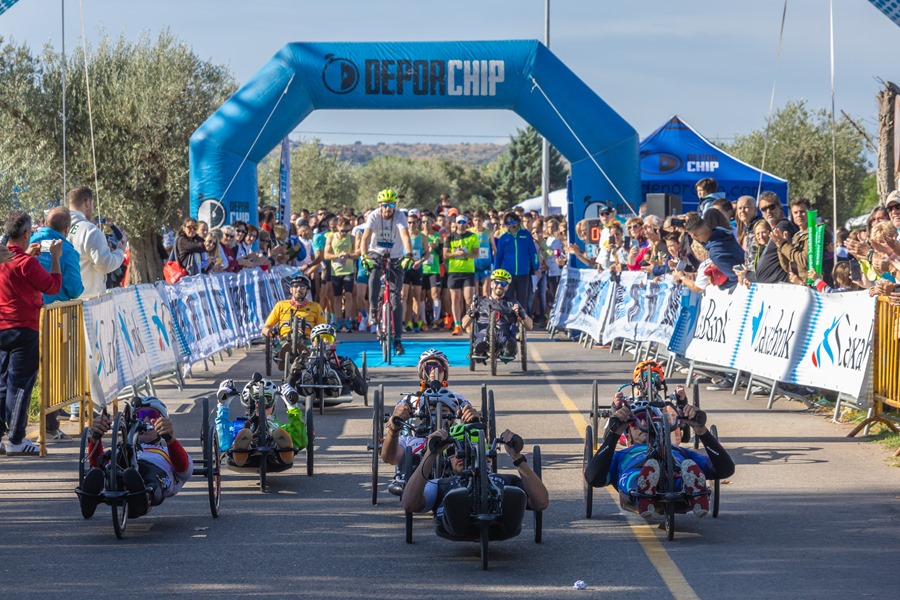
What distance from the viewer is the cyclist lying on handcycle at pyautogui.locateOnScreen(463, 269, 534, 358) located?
16750 millimetres

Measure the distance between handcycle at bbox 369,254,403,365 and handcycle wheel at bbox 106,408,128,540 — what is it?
10.1m

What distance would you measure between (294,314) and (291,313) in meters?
0.12

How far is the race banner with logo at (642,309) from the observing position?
17359 mm

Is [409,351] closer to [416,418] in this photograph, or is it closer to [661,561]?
[416,418]

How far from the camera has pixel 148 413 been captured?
8.26m

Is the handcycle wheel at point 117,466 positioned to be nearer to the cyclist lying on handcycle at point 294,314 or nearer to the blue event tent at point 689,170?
the cyclist lying on handcycle at point 294,314

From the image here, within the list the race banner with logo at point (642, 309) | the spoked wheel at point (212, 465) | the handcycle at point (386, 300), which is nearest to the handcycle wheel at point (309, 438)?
the spoked wheel at point (212, 465)

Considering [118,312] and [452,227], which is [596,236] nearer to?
[452,227]

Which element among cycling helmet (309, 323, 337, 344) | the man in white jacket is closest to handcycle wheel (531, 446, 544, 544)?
cycling helmet (309, 323, 337, 344)

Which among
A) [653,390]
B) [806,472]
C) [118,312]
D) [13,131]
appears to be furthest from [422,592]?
[13,131]

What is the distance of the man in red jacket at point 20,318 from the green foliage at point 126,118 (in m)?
25.9

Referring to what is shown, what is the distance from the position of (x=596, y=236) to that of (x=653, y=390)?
14.4 m

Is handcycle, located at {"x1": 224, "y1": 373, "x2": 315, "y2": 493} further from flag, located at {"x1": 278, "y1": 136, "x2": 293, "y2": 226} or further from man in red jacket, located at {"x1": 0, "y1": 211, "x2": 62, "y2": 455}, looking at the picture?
flag, located at {"x1": 278, "y1": 136, "x2": 293, "y2": 226}

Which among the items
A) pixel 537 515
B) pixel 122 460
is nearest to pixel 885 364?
pixel 537 515
